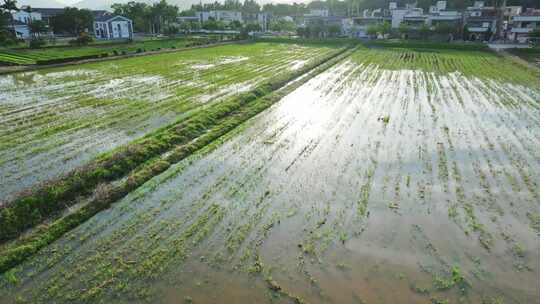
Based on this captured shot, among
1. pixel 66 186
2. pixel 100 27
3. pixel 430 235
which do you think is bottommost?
pixel 430 235

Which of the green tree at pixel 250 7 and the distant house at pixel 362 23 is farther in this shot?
the green tree at pixel 250 7

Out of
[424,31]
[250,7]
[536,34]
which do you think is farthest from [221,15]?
[536,34]

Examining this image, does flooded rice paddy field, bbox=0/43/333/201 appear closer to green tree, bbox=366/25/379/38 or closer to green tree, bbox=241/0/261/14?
green tree, bbox=366/25/379/38

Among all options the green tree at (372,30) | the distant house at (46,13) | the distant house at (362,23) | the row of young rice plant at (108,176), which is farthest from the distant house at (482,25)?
the distant house at (46,13)

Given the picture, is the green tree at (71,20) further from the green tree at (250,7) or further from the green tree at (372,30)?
the green tree at (250,7)

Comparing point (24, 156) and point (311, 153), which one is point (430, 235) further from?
point (24, 156)

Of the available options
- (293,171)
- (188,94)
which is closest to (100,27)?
(188,94)
